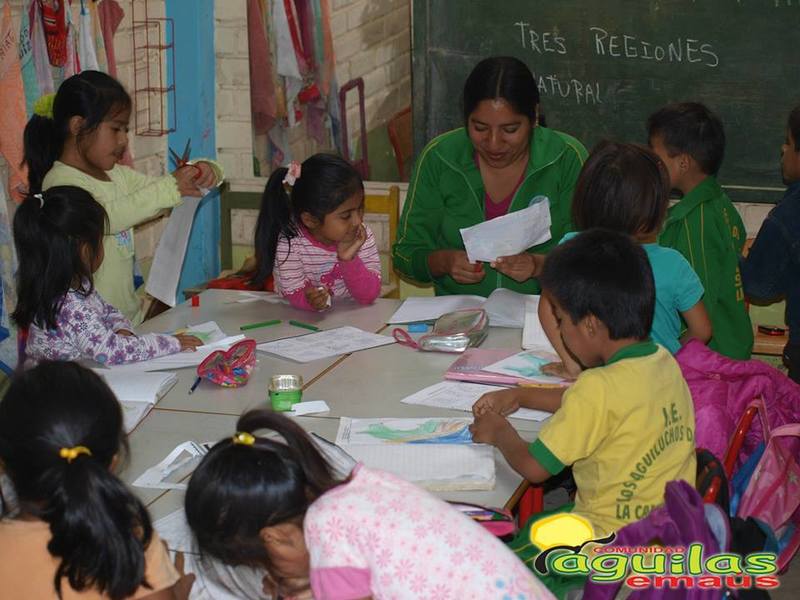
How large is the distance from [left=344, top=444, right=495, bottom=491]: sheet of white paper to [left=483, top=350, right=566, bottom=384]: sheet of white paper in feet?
1.45

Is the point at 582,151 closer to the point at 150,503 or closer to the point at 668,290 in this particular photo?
the point at 668,290

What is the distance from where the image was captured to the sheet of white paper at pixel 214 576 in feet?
5.78

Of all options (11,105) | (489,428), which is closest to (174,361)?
(489,428)

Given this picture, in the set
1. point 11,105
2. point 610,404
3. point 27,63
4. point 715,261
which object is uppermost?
point 27,63

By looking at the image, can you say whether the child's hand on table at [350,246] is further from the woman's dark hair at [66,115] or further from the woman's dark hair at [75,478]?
the woman's dark hair at [75,478]

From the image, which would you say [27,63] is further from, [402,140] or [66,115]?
[402,140]

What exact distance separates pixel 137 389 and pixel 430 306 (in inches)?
42.9

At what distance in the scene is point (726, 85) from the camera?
4.21 metres

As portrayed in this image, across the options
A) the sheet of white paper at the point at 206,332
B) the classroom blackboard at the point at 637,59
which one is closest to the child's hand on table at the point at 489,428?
the sheet of white paper at the point at 206,332

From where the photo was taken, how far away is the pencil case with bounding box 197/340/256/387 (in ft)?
8.78

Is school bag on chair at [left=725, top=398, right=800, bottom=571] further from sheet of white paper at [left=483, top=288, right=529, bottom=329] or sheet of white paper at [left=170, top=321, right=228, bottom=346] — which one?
sheet of white paper at [left=170, top=321, right=228, bottom=346]

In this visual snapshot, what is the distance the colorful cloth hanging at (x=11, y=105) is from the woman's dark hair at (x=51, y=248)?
790mm

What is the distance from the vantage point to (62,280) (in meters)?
2.64

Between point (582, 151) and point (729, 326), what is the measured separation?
0.74m
